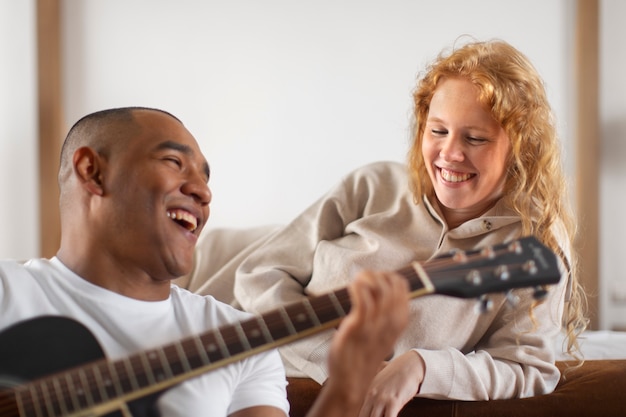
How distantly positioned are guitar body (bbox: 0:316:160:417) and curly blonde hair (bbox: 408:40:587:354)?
3.33 feet

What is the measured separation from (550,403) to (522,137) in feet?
1.85

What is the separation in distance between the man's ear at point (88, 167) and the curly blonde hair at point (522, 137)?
2.82ft

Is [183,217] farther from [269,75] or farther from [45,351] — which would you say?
[269,75]

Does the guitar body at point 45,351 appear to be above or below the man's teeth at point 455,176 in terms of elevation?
below

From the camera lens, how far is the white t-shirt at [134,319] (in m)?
1.13

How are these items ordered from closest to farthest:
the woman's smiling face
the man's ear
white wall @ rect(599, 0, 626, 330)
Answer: the man's ear < the woman's smiling face < white wall @ rect(599, 0, 626, 330)

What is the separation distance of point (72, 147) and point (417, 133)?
93cm

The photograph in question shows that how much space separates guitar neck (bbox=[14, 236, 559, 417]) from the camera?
958mm

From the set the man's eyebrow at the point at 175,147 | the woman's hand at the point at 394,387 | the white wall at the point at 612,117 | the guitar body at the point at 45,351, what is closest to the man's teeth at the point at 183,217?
the man's eyebrow at the point at 175,147

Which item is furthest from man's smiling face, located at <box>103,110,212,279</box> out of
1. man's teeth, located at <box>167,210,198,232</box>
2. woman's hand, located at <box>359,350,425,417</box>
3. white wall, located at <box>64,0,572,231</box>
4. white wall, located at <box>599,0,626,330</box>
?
white wall, located at <box>599,0,626,330</box>

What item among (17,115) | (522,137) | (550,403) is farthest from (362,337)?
(17,115)

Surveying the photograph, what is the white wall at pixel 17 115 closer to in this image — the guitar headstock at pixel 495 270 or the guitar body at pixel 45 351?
the guitar body at pixel 45 351

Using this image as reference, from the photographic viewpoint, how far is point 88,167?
125cm

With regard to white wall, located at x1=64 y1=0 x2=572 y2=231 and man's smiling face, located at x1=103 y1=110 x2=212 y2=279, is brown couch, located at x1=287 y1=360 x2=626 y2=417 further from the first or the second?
white wall, located at x1=64 y1=0 x2=572 y2=231
